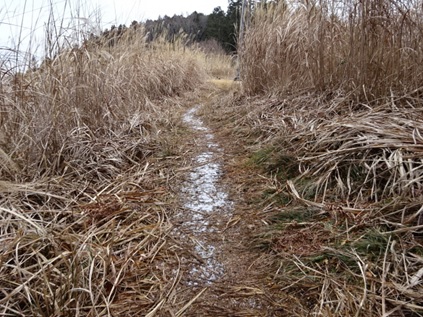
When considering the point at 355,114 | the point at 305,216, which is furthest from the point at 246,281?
the point at 355,114

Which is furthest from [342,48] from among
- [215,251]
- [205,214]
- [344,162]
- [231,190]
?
[215,251]

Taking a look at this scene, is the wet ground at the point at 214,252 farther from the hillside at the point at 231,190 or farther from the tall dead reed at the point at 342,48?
the tall dead reed at the point at 342,48

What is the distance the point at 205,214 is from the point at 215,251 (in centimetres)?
31

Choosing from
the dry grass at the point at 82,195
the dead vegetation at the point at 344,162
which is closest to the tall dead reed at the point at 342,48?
the dead vegetation at the point at 344,162

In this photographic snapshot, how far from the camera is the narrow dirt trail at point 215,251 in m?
0.99

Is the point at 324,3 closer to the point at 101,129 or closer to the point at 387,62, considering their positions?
the point at 387,62

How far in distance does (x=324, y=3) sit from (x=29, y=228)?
2.61m

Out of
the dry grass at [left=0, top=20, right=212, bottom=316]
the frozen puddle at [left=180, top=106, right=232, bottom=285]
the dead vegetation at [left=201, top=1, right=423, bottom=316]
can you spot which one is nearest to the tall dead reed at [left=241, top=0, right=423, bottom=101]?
the dead vegetation at [left=201, top=1, right=423, bottom=316]

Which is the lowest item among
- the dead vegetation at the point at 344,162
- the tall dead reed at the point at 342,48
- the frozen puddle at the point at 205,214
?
the frozen puddle at the point at 205,214

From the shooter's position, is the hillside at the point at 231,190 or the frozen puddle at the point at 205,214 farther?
the frozen puddle at the point at 205,214

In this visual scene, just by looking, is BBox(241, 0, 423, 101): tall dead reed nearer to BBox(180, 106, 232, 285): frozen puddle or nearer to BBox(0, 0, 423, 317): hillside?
BBox(0, 0, 423, 317): hillside

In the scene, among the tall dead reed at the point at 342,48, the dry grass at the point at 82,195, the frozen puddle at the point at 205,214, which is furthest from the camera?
the tall dead reed at the point at 342,48

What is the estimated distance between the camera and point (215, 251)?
127 centimetres

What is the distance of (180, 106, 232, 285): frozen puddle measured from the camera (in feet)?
3.82
